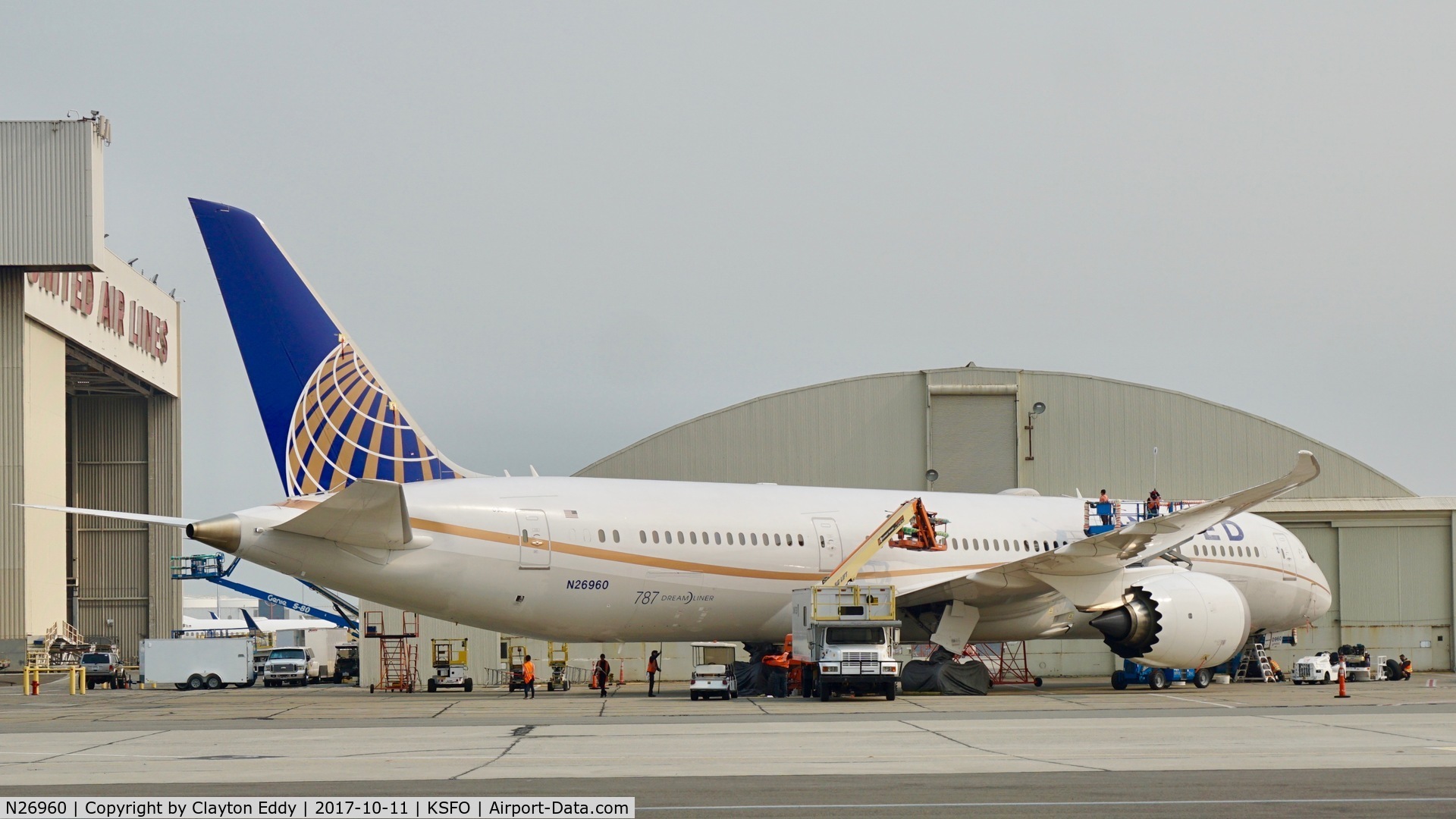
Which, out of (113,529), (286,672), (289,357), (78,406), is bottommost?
(286,672)

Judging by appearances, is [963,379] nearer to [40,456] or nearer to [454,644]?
[454,644]

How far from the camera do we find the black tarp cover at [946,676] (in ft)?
83.7

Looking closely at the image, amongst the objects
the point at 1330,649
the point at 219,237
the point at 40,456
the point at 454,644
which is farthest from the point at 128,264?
the point at 1330,649

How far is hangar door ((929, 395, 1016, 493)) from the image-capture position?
126ft

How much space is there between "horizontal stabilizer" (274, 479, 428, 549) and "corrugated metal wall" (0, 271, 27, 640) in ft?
88.2

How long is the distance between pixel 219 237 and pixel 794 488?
10.9 metres

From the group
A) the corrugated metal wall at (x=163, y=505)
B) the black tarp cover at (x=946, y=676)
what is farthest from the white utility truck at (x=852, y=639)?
the corrugated metal wall at (x=163, y=505)

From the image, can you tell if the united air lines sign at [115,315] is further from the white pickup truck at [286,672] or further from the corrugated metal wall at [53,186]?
the white pickup truck at [286,672]

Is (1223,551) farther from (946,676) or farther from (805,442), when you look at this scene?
(805,442)

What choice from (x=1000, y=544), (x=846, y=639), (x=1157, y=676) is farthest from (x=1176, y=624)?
(x=846, y=639)

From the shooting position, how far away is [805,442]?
38.4m

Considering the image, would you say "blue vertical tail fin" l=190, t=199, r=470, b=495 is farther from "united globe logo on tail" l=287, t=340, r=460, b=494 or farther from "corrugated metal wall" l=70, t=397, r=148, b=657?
"corrugated metal wall" l=70, t=397, r=148, b=657

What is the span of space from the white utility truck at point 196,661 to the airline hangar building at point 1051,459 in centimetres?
643

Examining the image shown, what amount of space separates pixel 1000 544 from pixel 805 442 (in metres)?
10.9
